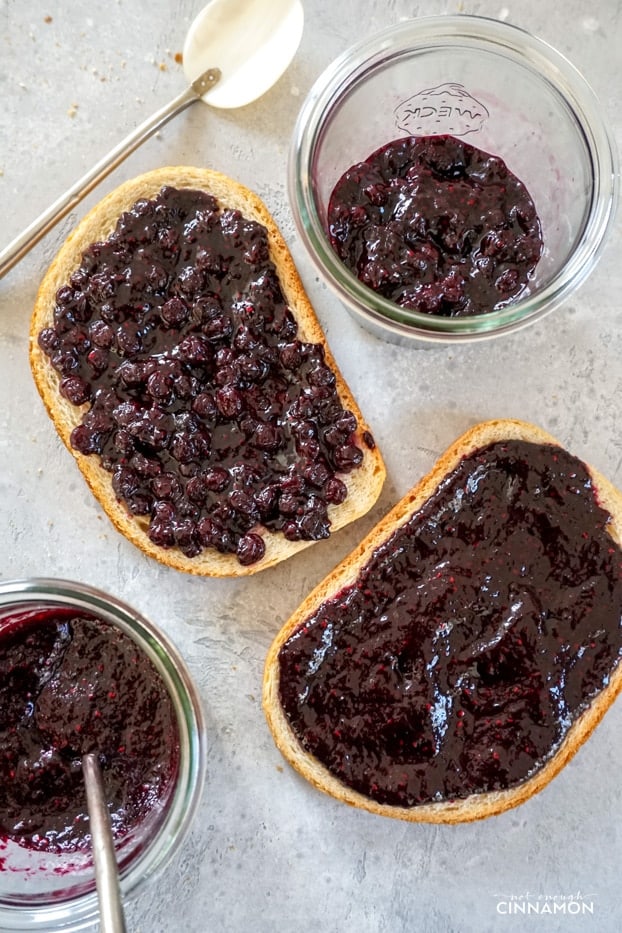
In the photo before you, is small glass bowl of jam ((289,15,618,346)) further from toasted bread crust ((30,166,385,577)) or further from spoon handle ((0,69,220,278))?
spoon handle ((0,69,220,278))

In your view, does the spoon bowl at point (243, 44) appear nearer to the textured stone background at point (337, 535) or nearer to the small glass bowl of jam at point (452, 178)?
the textured stone background at point (337, 535)

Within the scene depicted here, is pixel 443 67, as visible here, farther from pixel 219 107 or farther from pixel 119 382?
pixel 119 382

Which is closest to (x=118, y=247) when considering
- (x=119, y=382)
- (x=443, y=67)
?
(x=119, y=382)

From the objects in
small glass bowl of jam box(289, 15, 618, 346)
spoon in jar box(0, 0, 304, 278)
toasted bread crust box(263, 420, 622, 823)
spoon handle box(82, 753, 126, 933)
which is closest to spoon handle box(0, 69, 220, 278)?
spoon in jar box(0, 0, 304, 278)

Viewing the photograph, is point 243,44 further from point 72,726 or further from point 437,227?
point 72,726

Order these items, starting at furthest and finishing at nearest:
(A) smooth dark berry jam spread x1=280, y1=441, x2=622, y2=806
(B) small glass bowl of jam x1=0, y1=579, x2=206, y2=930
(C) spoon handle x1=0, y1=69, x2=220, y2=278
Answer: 1. (C) spoon handle x1=0, y1=69, x2=220, y2=278
2. (A) smooth dark berry jam spread x1=280, y1=441, x2=622, y2=806
3. (B) small glass bowl of jam x1=0, y1=579, x2=206, y2=930

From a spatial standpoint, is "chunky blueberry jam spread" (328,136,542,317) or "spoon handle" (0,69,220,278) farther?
"spoon handle" (0,69,220,278)
